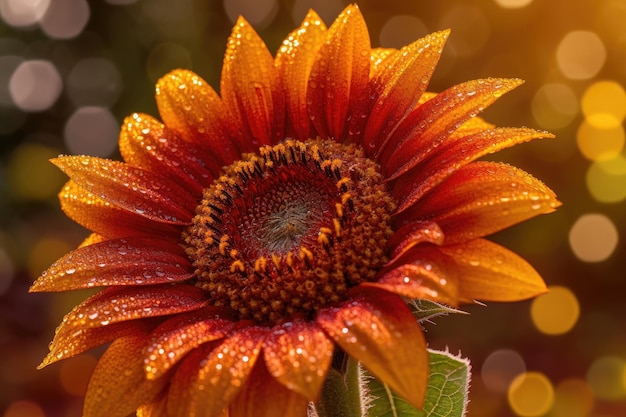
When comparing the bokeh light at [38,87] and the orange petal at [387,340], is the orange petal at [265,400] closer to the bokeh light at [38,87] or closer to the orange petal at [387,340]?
the orange petal at [387,340]

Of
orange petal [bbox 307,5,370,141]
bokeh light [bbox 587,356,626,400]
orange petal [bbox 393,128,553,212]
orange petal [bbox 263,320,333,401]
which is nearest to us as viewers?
orange petal [bbox 263,320,333,401]

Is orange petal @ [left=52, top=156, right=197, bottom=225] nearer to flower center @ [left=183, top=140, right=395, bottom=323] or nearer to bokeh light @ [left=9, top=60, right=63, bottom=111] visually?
flower center @ [left=183, top=140, right=395, bottom=323]

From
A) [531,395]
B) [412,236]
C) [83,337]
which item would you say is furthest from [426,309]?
[531,395]

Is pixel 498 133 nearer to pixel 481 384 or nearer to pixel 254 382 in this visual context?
pixel 254 382

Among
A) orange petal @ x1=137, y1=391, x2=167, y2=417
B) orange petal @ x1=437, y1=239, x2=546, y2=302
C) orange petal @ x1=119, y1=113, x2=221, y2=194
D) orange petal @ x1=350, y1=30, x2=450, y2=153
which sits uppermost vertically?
orange petal @ x1=350, y1=30, x2=450, y2=153

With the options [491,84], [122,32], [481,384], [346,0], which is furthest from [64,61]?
[491,84]

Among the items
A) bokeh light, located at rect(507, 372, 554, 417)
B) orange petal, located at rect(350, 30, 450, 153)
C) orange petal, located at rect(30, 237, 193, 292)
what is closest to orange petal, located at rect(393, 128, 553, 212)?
orange petal, located at rect(350, 30, 450, 153)
